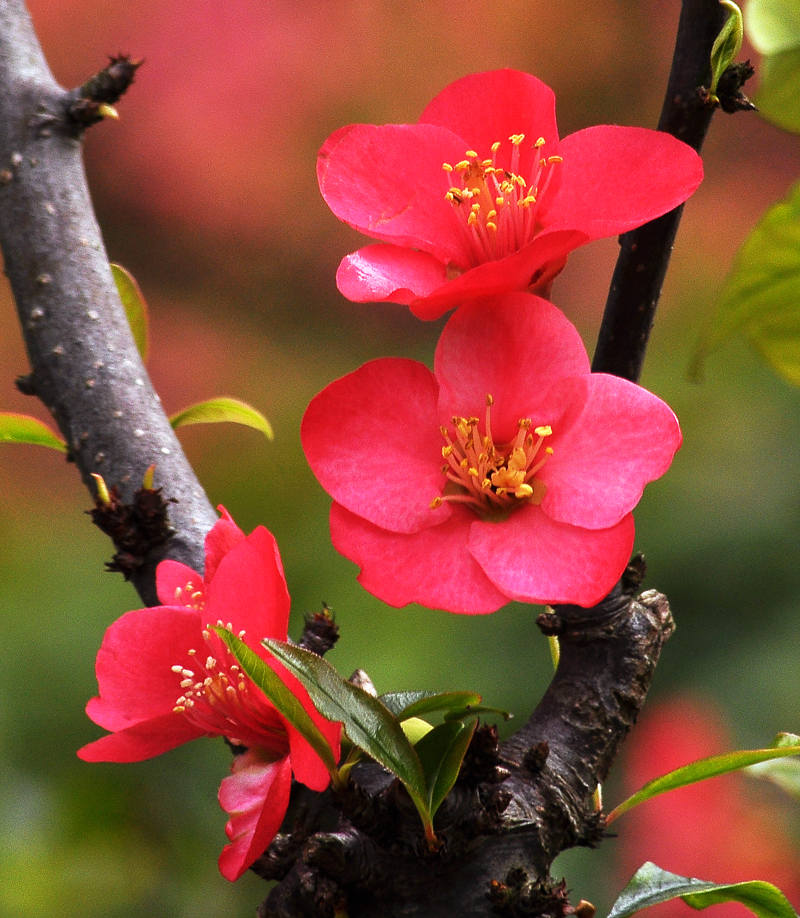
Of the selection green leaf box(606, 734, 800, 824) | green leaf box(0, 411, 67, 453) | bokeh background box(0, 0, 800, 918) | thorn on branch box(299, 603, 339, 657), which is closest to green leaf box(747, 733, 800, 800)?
green leaf box(606, 734, 800, 824)

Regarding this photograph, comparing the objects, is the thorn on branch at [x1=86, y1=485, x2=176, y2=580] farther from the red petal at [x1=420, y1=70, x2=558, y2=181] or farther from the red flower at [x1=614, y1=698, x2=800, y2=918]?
the red flower at [x1=614, y1=698, x2=800, y2=918]

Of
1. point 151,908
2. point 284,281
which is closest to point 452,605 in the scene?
point 151,908

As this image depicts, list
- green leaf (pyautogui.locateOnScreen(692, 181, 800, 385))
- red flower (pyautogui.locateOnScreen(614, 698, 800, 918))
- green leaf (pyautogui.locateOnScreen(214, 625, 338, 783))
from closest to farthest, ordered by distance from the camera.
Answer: green leaf (pyautogui.locateOnScreen(214, 625, 338, 783)) < green leaf (pyautogui.locateOnScreen(692, 181, 800, 385)) < red flower (pyautogui.locateOnScreen(614, 698, 800, 918))

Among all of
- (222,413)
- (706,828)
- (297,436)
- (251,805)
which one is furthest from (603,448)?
(297,436)

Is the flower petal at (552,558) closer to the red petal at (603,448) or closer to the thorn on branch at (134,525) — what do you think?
the red petal at (603,448)

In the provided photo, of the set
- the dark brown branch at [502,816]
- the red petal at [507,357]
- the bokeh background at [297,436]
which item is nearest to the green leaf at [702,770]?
the dark brown branch at [502,816]

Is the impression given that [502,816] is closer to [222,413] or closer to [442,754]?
[442,754]

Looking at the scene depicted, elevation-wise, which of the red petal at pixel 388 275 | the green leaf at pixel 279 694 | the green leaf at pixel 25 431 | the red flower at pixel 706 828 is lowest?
the red flower at pixel 706 828
